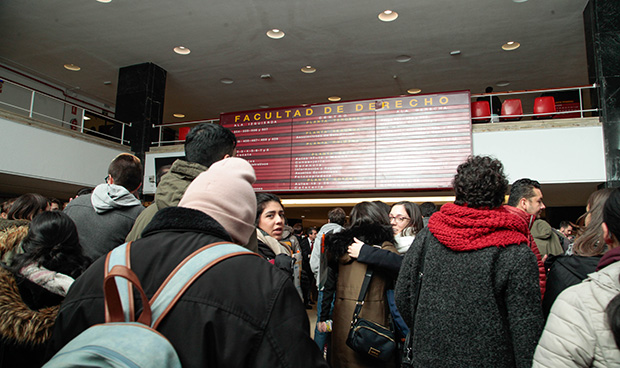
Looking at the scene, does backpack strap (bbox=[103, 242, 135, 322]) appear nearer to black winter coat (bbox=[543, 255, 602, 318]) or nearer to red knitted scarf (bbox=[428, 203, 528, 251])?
red knitted scarf (bbox=[428, 203, 528, 251])

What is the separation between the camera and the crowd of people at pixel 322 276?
0.81 metres

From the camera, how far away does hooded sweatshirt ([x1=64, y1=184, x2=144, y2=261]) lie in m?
2.27

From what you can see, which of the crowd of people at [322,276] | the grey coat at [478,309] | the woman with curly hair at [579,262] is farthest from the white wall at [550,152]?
the grey coat at [478,309]

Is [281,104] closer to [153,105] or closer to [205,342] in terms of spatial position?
[153,105]

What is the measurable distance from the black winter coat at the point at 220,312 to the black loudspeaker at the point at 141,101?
8078 mm

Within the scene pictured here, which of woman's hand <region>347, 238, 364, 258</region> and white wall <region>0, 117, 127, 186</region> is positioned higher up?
white wall <region>0, 117, 127, 186</region>

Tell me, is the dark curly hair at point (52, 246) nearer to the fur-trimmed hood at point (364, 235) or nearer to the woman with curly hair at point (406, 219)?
the fur-trimmed hood at point (364, 235)

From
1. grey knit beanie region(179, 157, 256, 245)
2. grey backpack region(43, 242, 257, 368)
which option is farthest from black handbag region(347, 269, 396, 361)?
grey backpack region(43, 242, 257, 368)

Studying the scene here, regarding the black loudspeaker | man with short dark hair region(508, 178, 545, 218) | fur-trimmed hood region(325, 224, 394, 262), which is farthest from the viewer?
the black loudspeaker

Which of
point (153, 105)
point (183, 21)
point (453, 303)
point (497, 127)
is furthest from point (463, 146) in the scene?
point (153, 105)

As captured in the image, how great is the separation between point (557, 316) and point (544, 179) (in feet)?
18.2

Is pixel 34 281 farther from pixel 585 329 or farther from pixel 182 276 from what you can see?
pixel 585 329

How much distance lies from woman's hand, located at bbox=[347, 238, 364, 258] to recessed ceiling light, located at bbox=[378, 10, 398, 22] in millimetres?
5454

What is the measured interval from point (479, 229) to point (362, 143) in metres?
4.93
